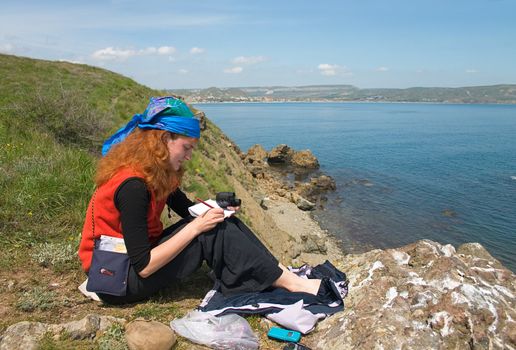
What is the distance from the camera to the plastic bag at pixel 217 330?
353cm

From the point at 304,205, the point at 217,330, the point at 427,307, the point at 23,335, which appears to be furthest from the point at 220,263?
the point at 304,205

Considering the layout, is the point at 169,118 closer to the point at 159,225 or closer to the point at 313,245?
the point at 159,225

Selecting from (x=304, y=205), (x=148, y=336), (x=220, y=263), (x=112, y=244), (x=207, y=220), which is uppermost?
(x=207, y=220)

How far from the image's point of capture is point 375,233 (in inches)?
848

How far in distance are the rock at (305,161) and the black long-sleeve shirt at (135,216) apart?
36718mm

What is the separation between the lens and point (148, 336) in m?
3.31

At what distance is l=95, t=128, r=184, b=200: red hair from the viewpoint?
3.49 m

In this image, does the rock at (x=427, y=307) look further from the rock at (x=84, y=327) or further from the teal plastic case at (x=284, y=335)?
the rock at (x=84, y=327)

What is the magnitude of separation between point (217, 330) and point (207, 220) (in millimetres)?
1046

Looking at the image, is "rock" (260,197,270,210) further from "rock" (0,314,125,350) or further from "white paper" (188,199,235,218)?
"rock" (0,314,125,350)

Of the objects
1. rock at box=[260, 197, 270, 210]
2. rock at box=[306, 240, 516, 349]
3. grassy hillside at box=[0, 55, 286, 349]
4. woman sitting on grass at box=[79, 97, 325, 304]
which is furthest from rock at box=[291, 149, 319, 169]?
woman sitting on grass at box=[79, 97, 325, 304]

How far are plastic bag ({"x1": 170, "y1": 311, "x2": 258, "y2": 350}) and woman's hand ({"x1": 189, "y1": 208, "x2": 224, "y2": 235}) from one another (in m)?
0.86

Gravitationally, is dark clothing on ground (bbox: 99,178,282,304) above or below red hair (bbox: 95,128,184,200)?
below

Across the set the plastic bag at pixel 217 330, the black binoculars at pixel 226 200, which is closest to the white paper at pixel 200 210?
the black binoculars at pixel 226 200
